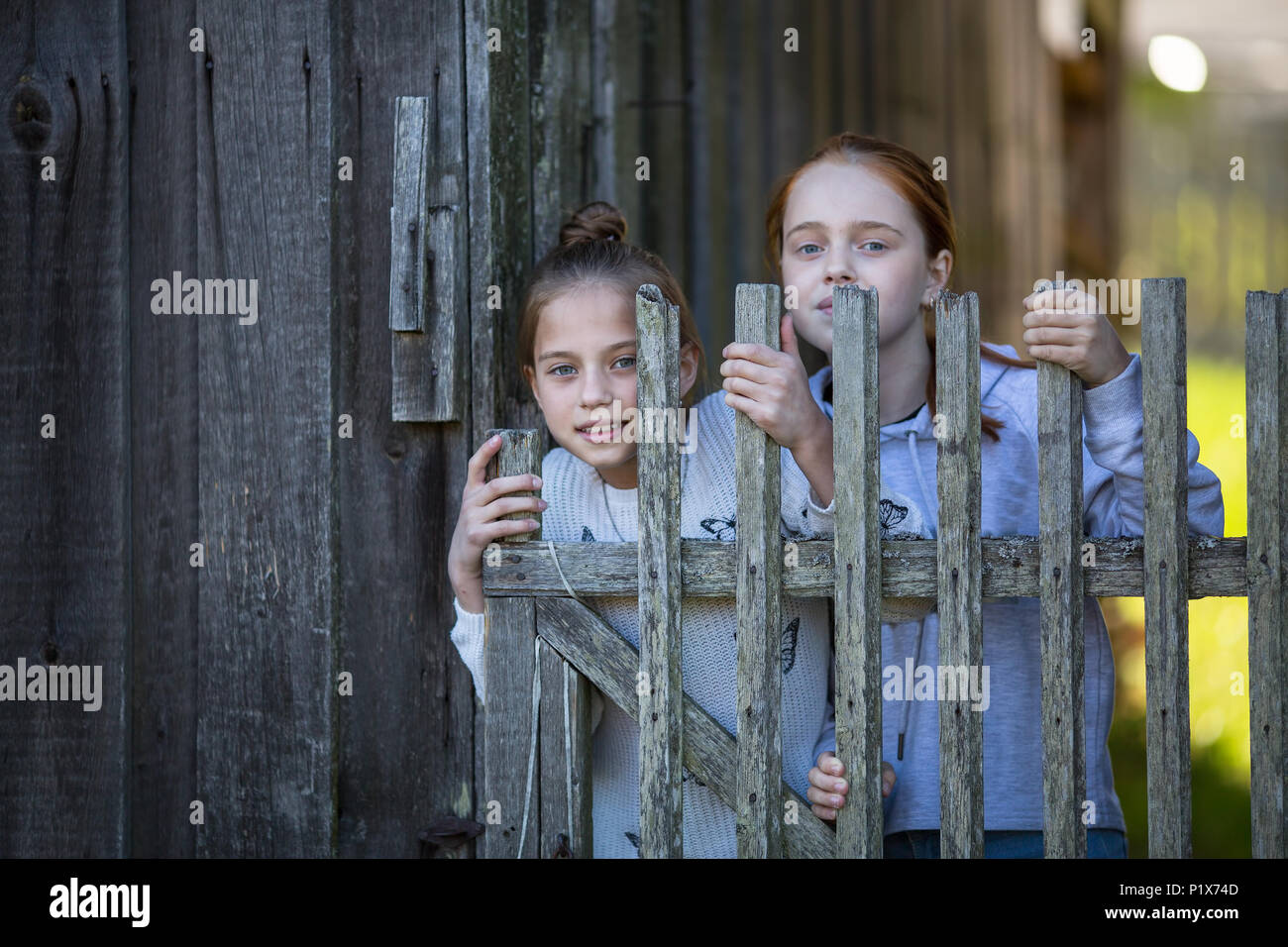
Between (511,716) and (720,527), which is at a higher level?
(720,527)

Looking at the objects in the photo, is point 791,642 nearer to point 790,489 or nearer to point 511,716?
point 790,489

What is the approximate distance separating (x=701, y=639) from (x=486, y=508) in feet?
1.76

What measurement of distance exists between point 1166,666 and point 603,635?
40.3 inches

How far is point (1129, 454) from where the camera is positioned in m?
2.35

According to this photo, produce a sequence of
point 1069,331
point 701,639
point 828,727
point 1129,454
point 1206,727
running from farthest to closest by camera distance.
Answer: point 1206,727 < point 828,727 < point 701,639 < point 1129,454 < point 1069,331

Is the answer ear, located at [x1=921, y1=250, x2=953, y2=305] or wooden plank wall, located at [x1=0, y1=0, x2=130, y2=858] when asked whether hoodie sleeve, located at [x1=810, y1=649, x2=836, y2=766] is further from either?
wooden plank wall, located at [x1=0, y1=0, x2=130, y2=858]

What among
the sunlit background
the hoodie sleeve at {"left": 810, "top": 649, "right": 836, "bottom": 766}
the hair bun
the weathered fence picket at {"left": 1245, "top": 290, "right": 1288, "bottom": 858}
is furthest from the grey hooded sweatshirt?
the sunlit background

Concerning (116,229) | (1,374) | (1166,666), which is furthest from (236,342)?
(1166,666)

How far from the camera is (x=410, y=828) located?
9.84 feet

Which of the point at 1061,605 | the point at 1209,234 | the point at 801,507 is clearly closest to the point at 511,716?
the point at 801,507

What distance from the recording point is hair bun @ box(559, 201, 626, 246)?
9.02 ft

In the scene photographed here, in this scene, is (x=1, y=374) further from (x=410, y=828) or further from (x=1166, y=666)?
(x=1166, y=666)

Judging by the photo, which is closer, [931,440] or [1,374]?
[931,440]
